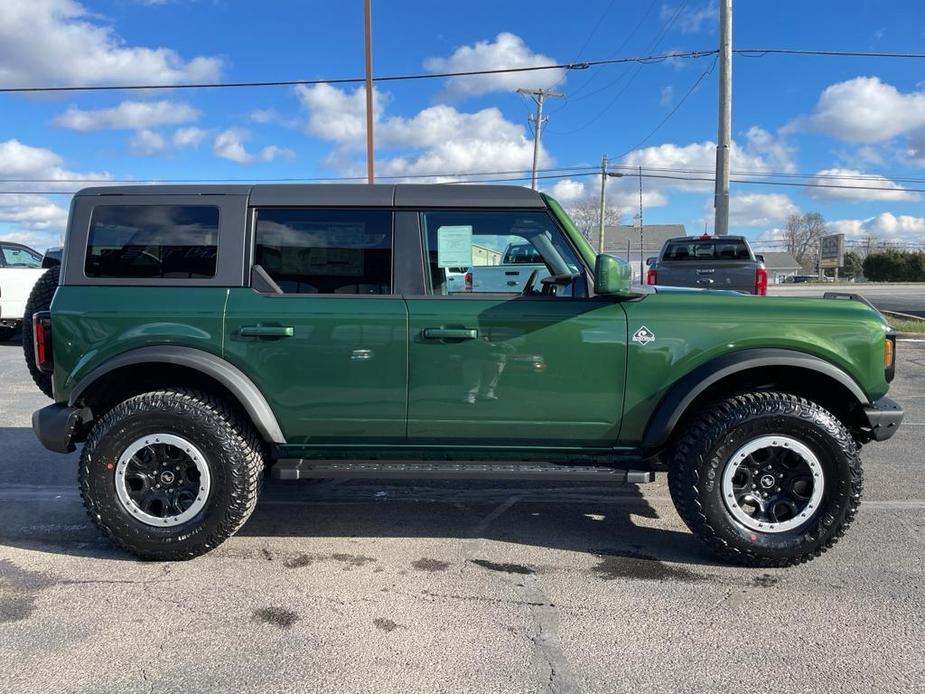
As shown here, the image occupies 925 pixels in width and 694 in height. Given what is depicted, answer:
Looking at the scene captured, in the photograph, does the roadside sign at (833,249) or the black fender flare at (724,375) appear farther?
the roadside sign at (833,249)

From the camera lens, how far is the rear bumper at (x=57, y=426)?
3.53 m

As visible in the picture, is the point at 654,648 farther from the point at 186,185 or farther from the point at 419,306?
the point at 186,185

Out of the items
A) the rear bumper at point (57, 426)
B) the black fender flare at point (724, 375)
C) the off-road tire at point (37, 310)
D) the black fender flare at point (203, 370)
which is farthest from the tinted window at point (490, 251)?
the off-road tire at point (37, 310)

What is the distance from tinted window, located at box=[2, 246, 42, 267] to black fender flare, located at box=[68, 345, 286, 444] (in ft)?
35.5

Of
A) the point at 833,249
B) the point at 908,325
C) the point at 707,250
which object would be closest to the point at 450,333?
the point at 707,250

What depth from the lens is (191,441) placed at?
11.5 feet

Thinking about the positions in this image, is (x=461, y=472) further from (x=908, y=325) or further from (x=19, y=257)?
(x=908, y=325)

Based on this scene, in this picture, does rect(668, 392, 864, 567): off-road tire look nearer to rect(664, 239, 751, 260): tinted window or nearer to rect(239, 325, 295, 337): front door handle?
rect(239, 325, 295, 337): front door handle

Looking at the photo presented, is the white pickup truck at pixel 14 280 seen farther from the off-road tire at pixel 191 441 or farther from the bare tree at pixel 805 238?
the bare tree at pixel 805 238

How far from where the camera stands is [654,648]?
109 inches

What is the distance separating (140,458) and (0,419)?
14.2 feet

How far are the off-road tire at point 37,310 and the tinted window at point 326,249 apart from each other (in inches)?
56.9

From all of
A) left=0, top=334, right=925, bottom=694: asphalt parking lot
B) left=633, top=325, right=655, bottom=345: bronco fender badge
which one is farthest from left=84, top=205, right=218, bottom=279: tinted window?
left=633, top=325, right=655, bottom=345: bronco fender badge

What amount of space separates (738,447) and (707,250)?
30.2 feet
